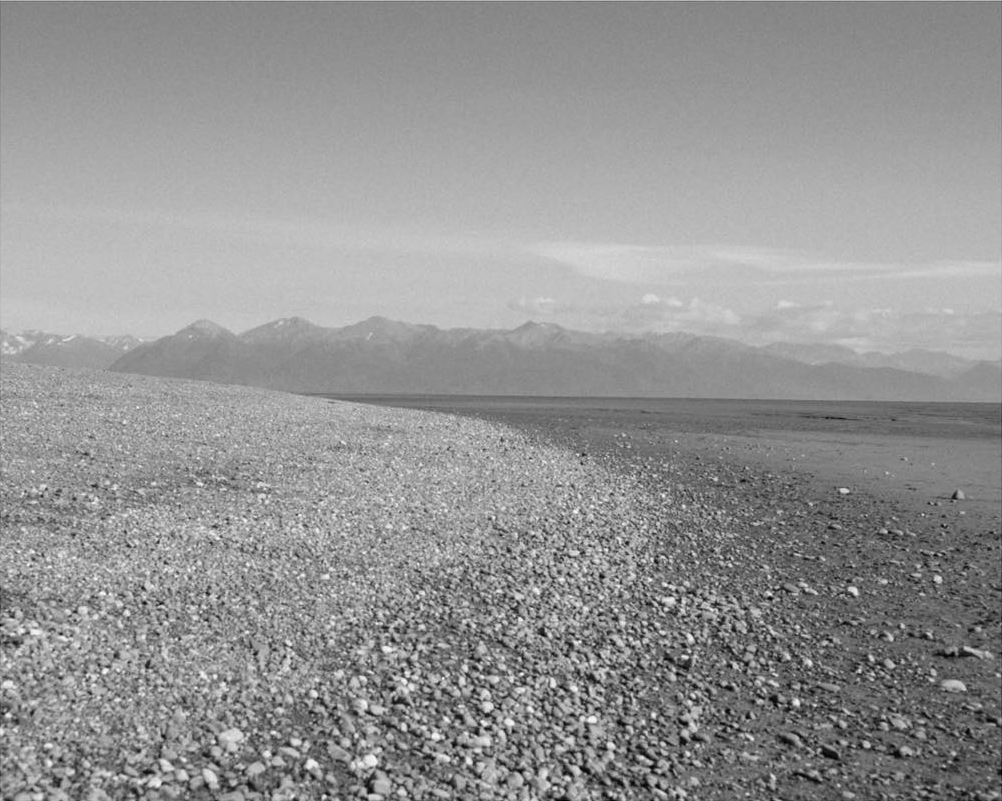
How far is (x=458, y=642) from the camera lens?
13.3m

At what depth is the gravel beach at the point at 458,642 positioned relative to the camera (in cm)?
970

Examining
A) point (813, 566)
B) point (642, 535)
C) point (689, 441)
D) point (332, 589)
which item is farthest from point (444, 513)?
point (689, 441)

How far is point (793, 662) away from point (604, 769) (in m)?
5.17

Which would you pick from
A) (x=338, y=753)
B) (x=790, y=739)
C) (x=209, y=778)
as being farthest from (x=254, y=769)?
(x=790, y=739)

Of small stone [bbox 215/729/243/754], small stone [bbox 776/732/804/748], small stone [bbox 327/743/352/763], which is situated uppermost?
small stone [bbox 215/729/243/754]

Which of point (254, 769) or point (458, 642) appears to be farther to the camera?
point (458, 642)

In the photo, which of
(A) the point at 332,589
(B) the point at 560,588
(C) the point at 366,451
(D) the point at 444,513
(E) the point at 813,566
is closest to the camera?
(A) the point at 332,589

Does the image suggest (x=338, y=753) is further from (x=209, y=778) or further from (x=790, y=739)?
(x=790, y=739)

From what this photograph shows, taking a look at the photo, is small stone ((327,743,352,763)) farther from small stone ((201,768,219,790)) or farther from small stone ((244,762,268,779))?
small stone ((201,768,219,790))

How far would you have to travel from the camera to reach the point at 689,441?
56656 mm

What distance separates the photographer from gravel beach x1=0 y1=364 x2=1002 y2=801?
970cm

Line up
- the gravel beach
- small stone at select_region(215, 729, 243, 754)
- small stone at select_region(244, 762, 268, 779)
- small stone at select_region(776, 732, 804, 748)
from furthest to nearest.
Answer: small stone at select_region(776, 732, 804, 748) < the gravel beach < small stone at select_region(215, 729, 243, 754) < small stone at select_region(244, 762, 268, 779)

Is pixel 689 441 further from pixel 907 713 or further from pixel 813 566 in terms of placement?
pixel 907 713

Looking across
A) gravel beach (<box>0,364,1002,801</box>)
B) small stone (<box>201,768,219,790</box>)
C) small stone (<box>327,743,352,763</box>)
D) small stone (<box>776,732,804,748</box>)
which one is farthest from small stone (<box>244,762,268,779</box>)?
small stone (<box>776,732,804,748</box>)
